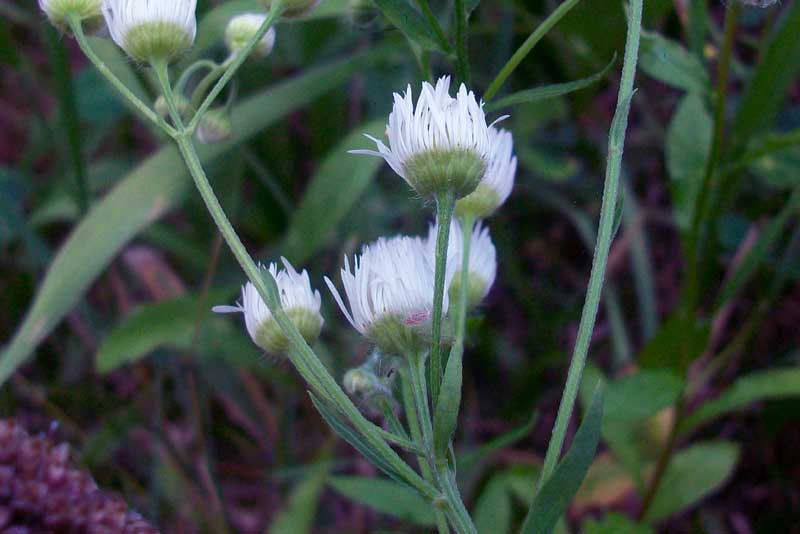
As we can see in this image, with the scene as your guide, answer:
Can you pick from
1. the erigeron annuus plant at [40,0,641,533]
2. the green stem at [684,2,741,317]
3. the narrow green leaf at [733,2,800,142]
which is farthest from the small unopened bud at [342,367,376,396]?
the narrow green leaf at [733,2,800,142]

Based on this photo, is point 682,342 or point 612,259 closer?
point 682,342

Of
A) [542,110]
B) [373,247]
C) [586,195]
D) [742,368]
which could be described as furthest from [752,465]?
[373,247]

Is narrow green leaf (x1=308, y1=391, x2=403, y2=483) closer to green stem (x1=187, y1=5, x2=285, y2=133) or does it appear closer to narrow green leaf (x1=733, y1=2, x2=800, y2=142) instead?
green stem (x1=187, y1=5, x2=285, y2=133)

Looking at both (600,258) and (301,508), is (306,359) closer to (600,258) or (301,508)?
(600,258)

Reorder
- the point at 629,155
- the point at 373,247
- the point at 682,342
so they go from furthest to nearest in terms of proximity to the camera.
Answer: the point at 629,155, the point at 682,342, the point at 373,247

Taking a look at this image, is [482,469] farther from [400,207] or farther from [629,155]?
[629,155]

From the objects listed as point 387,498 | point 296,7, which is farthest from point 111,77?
point 387,498
